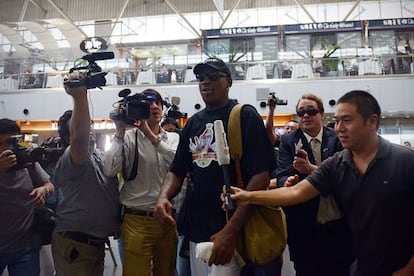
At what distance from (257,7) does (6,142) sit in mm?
15466

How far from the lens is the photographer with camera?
196 centimetres

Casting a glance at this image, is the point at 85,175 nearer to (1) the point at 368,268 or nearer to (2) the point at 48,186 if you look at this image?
(2) the point at 48,186

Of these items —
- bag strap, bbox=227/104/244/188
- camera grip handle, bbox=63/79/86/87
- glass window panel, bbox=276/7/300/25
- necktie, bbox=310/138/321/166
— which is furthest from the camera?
glass window panel, bbox=276/7/300/25

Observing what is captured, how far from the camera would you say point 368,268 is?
61.1 inches

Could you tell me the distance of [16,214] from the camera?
2.15 m

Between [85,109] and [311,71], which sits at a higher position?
[311,71]

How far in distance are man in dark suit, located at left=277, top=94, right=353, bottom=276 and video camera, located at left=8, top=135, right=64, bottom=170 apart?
4.58 feet

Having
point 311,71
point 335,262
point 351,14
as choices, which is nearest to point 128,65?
point 311,71

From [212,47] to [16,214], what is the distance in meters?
13.3

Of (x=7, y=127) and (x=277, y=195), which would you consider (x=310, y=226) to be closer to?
(x=277, y=195)

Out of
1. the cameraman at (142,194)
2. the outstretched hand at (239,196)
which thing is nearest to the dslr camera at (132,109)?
the cameraman at (142,194)

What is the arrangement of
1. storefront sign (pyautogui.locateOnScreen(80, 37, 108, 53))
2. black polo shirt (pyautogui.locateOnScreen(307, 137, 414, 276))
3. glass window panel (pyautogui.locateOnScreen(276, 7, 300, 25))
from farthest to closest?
glass window panel (pyautogui.locateOnScreen(276, 7, 300, 25))
storefront sign (pyautogui.locateOnScreen(80, 37, 108, 53))
black polo shirt (pyautogui.locateOnScreen(307, 137, 414, 276))

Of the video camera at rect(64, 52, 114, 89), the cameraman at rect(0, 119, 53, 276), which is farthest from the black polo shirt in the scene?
the cameraman at rect(0, 119, 53, 276)

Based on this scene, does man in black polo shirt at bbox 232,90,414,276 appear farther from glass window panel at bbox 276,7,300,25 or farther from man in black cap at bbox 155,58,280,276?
glass window panel at bbox 276,7,300,25
